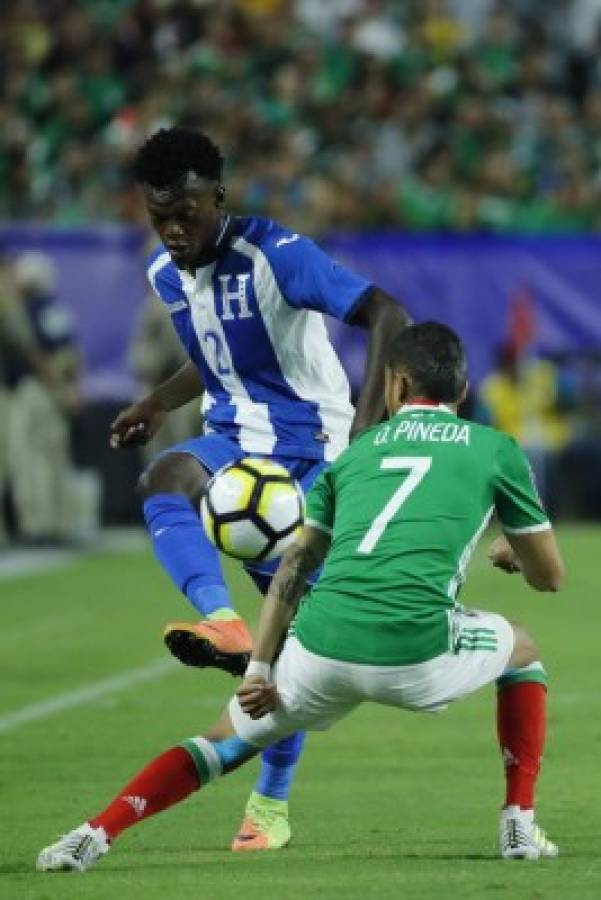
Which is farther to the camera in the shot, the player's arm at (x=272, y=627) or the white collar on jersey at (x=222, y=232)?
the white collar on jersey at (x=222, y=232)

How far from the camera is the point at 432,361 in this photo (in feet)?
22.1

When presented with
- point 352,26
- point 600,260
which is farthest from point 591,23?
point 600,260

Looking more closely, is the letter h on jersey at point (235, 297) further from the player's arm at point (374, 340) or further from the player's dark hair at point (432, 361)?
the player's dark hair at point (432, 361)

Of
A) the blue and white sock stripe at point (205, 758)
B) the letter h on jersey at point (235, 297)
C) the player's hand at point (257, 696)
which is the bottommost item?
the blue and white sock stripe at point (205, 758)

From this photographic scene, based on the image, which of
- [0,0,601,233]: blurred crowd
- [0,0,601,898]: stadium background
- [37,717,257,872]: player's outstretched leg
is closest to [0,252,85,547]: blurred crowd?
[0,0,601,898]: stadium background

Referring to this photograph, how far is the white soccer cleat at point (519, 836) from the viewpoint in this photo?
6.94 m

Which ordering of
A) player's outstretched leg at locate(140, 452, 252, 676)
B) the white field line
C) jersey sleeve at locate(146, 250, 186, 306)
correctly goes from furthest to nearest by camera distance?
the white field line < jersey sleeve at locate(146, 250, 186, 306) < player's outstretched leg at locate(140, 452, 252, 676)

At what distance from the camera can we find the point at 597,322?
22297 mm

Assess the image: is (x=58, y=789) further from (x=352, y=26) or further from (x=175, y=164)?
(x=352, y=26)

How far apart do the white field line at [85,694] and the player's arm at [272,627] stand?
400 centimetres

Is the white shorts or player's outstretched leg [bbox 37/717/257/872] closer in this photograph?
the white shorts

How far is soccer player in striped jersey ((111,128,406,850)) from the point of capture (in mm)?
7754

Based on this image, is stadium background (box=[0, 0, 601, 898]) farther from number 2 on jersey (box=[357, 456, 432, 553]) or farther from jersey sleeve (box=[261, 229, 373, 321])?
number 2 on jersey (box=[357, 456, 432, 553])

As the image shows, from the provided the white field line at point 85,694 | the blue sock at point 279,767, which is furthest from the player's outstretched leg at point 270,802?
the white field line at point 85,694
